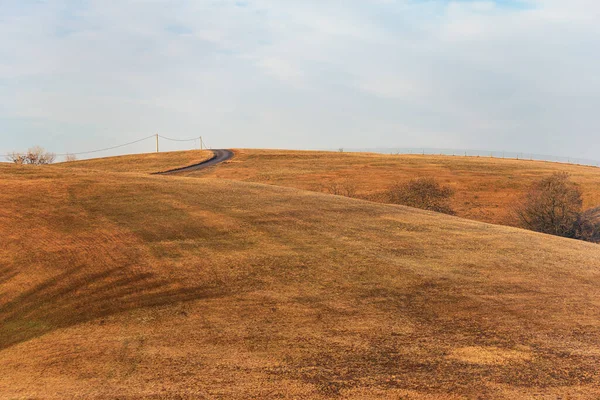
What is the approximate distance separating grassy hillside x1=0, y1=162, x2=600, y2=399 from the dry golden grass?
47136 mm

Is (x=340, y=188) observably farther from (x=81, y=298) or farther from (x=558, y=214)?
(x=81, y=298)

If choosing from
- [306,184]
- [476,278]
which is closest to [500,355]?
[476,278]

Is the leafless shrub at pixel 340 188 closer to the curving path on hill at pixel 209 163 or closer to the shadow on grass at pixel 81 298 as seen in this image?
the curving path on hill at pixel 209 163

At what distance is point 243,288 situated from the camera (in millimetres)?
15523

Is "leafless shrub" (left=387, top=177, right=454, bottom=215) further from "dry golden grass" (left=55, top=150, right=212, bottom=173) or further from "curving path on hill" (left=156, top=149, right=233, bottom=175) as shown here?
"dry golden grass" (left=55, top=150, right=212, bottom=173)

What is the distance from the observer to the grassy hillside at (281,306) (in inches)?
413

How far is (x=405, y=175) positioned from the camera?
209 ft

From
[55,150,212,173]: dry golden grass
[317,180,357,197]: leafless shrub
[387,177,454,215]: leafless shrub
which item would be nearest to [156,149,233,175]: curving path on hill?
[55,150,212,173]: dry golden grass

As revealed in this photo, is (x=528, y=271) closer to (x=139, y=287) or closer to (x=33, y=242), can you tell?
(x=139, y=287)

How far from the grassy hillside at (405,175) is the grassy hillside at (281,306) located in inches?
1114

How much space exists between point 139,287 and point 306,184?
42937 mm

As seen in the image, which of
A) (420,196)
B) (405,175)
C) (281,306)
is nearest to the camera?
(281,306)

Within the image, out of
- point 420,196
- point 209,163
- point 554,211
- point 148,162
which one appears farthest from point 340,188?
point 148,162

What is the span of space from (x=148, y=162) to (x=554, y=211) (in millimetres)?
57944
